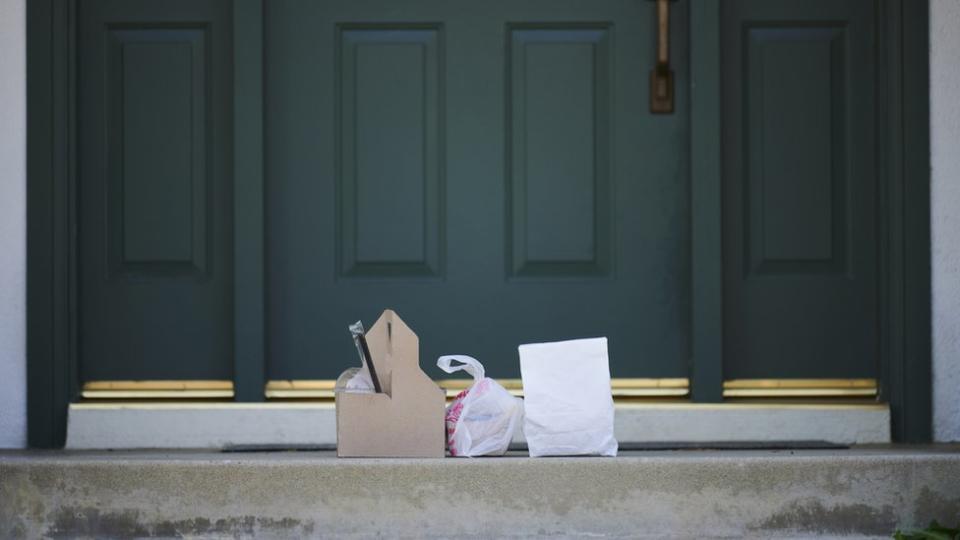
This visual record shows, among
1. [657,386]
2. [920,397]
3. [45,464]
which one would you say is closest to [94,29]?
[45,464]

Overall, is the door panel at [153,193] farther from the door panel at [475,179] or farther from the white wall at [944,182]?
the white wall at [944,182]

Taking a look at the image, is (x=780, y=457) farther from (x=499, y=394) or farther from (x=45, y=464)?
(x=45, y=464)

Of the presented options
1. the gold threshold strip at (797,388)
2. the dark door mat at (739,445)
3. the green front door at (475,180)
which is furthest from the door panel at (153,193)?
the gold threshold strip at (797,388)

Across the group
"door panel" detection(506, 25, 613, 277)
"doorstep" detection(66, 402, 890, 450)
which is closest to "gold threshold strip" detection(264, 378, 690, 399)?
"doorstep" detection(66, 402, 890, 450)

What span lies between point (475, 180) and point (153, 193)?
102 centimetres

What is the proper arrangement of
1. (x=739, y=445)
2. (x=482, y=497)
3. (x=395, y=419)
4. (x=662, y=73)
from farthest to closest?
(x=662, y=73) < (x=739, y=445) < (x=395, y=419) < (x=482, y=497)

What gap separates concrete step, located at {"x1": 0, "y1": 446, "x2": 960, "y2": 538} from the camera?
3.99 meters

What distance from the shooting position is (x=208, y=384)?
486cm

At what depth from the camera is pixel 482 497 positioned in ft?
13.1

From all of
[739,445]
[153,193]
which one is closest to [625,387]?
[739,445]

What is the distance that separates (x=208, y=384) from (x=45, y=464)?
836mm

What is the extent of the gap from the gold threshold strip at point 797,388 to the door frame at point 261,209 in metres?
0.08

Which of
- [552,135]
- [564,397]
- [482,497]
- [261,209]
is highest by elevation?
[552,135]

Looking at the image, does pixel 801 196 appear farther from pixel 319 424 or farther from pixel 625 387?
pixel 319 424
